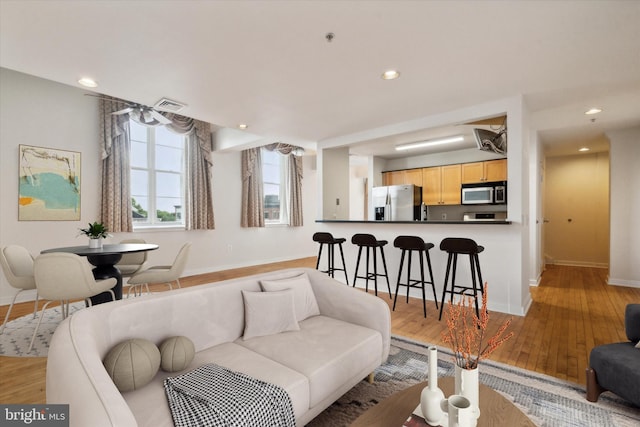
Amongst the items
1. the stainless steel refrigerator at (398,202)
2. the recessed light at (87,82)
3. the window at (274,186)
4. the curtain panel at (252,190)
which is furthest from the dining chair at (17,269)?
the stainless steel refrigerator at (398,202)

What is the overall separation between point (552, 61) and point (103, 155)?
18.8 ft

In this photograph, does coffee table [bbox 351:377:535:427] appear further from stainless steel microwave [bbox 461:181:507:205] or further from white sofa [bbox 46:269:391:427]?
stainless steel microwave [bbox 461:181:507:205]

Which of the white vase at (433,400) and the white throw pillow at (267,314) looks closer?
the white vase at (433,400)

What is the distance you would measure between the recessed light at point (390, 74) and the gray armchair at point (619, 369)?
2.46 meters

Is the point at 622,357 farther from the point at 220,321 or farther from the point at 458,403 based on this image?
the point at 220,321

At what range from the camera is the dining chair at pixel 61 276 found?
261 centimetres

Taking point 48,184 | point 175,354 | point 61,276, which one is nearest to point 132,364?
point 175,354

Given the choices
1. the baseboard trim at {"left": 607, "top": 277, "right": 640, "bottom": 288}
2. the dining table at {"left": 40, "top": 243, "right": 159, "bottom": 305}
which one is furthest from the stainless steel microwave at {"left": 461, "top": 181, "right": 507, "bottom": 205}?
the dining table at {"left": 40, "top": 243, "right": 159, "bottom": 305}

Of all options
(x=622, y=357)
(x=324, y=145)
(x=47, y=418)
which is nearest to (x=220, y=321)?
(x=47, y=418)

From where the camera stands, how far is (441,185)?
247 inches

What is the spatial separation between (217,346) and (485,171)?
18.6 feet

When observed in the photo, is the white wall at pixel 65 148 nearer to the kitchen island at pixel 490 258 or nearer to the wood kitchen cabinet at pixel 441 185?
the kitchen island at pixel 490 258

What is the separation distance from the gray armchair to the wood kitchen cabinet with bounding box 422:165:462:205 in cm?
432

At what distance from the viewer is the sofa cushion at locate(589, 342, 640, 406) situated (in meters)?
1.61
